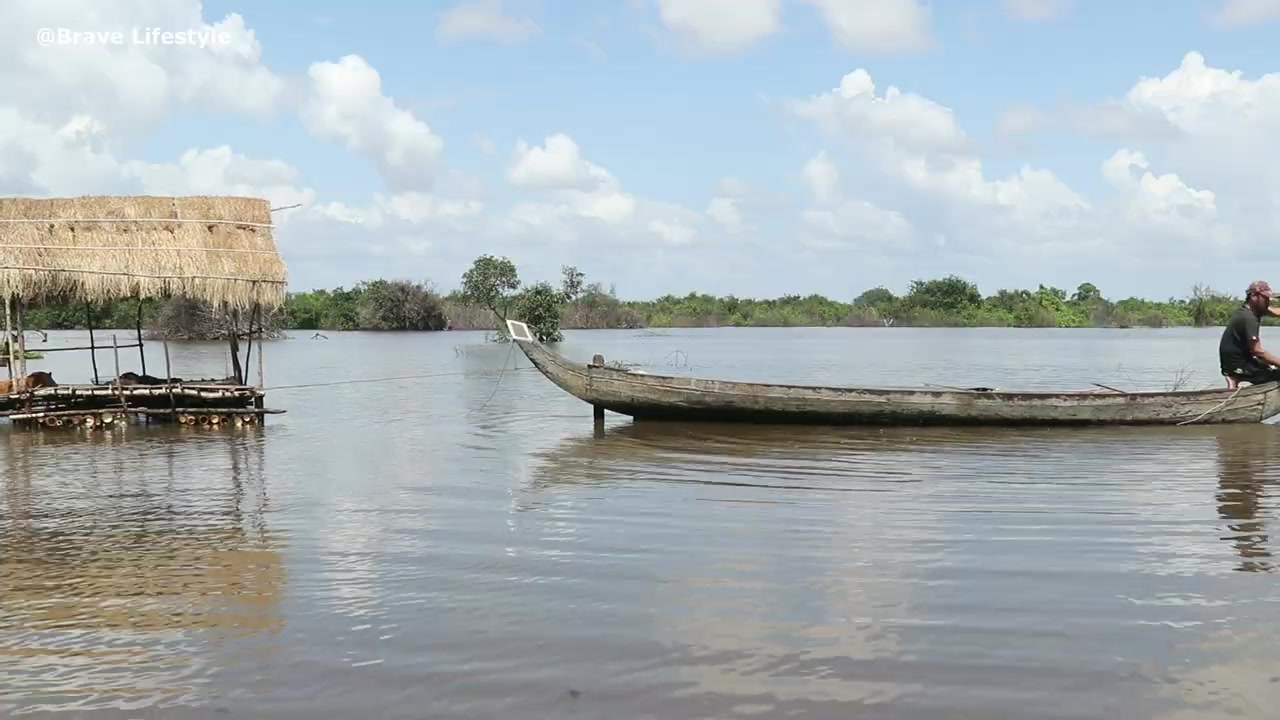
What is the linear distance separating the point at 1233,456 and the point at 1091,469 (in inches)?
70.4

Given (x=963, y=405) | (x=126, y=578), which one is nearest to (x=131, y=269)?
(x=126, y=578)

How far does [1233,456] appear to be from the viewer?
9.50 meters

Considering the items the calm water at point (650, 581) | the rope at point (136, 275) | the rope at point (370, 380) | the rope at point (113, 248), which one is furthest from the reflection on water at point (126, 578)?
the rope at point (370, 380)

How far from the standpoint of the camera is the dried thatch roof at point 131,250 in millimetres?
11648

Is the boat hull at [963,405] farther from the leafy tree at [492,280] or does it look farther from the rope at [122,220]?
the leafy tree at [492,280]

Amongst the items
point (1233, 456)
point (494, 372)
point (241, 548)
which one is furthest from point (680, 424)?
point (494, 372)

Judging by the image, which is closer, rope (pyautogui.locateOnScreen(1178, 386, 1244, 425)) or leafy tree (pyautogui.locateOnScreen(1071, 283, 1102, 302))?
rope (pyautogui.locateOnScreen(1178, 386, 1244, 425))

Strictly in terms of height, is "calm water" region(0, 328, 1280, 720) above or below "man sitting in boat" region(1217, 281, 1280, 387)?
below

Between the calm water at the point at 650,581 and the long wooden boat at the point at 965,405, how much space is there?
2.40ft

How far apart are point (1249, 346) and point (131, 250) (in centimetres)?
1239

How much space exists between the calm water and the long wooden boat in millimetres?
730

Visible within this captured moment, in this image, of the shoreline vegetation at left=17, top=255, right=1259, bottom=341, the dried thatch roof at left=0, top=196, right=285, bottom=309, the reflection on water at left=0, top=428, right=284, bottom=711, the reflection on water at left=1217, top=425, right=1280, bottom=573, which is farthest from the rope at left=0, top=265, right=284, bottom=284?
the shoreline vegetation at left=17, top=255, right=1259, bottom=341

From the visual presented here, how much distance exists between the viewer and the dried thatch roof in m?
11.6

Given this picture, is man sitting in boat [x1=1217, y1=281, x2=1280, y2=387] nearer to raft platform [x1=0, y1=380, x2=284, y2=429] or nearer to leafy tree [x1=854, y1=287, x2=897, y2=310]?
raft platform [x1=0, y1=380, x2=284, y2=429]
